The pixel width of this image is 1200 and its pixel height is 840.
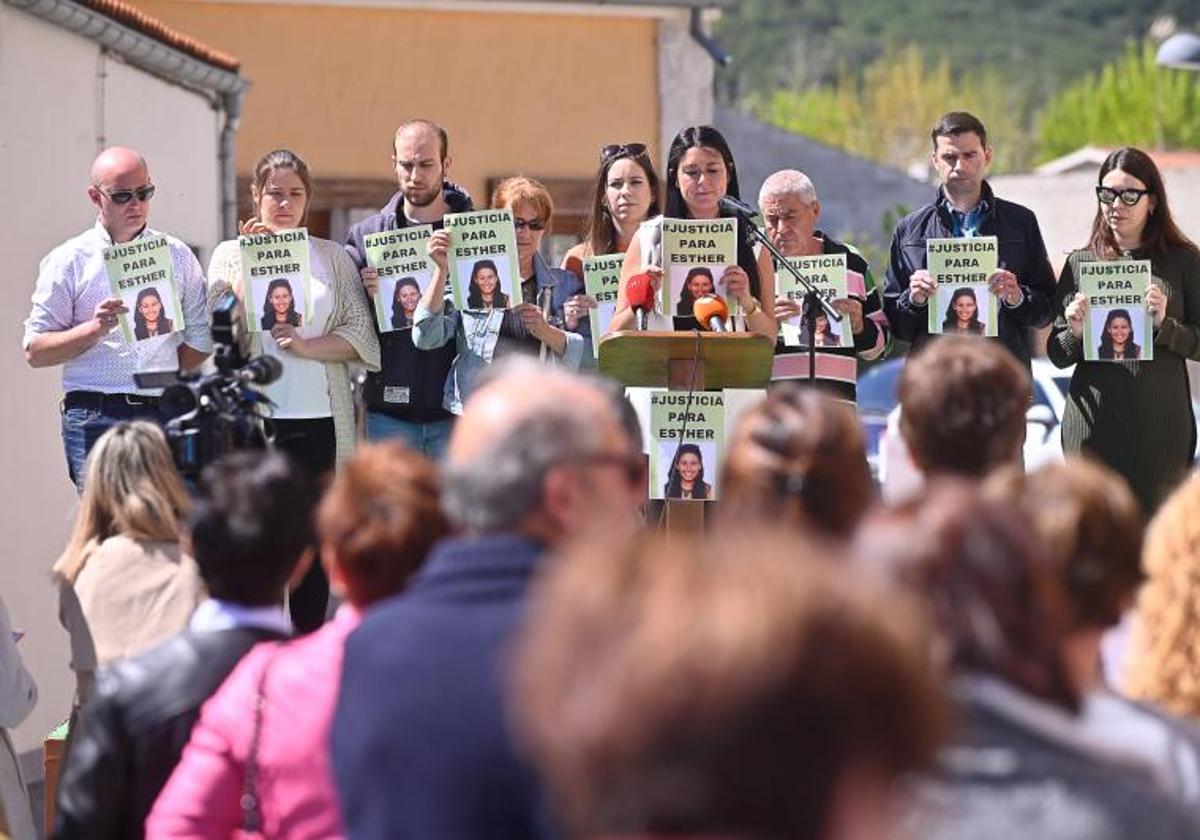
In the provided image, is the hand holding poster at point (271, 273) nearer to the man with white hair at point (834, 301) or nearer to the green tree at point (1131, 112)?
the man with white hair at point (834, 301)

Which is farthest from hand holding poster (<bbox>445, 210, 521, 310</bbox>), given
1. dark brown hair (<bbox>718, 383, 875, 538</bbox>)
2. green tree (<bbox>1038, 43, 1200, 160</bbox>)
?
green tree (<bbox>1038, 43, 1200, 160</bbox>)

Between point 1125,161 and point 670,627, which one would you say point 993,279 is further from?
point 670,627

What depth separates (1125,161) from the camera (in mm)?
9070

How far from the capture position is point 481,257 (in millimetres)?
8875

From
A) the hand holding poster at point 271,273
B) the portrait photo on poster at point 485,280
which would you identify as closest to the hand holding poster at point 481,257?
the portrait photo on poster at point 485,280

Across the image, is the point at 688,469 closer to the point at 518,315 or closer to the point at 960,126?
the point at 518,315

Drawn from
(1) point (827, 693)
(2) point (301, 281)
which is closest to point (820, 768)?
(1) point (827, 693)

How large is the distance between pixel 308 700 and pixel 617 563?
222 centimetres

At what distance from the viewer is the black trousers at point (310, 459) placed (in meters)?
8.77

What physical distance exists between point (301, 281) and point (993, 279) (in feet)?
8.32

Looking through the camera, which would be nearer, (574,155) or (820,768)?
(820,768)

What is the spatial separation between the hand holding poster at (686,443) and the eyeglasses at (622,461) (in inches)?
183

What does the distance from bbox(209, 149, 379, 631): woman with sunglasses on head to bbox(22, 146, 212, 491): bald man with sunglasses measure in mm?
208

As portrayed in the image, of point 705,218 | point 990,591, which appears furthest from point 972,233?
point 990,591
